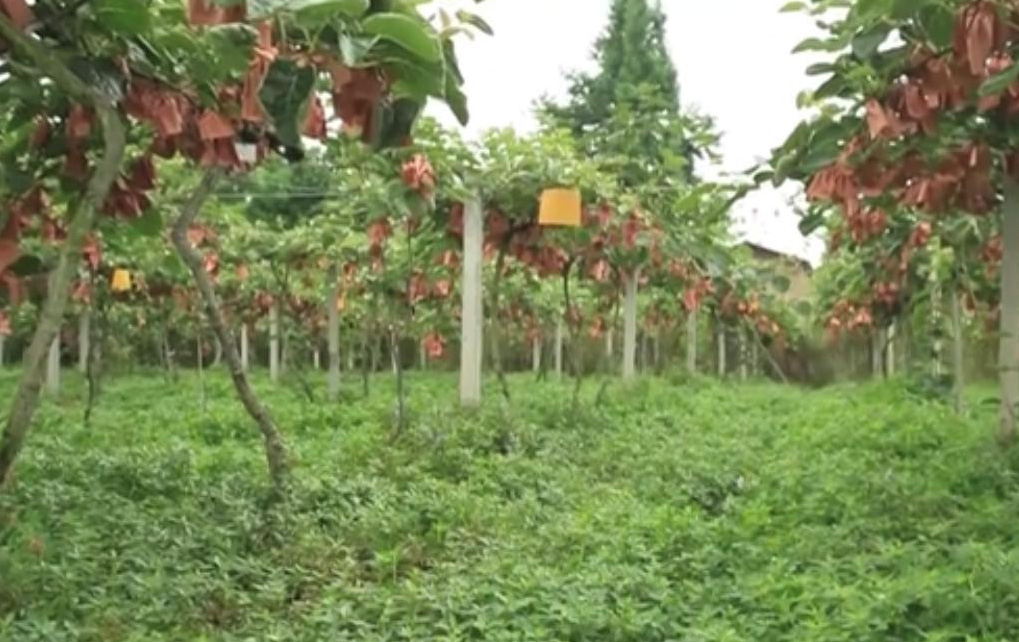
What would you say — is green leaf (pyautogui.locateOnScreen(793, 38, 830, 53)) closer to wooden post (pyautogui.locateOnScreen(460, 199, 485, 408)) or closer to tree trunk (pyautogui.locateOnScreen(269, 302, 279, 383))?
wooden post (pyautogui.locateOnScreen(460, 199, 485, 408))

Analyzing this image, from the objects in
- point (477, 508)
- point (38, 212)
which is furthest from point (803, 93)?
point (38, 212)

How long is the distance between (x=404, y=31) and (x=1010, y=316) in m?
3.48

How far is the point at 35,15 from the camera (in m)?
2.42

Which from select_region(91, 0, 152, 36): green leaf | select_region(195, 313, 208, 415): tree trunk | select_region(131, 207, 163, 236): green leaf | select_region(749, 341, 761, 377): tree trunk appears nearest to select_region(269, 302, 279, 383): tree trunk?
select_region(195, 313, 208, 415): tree trunk

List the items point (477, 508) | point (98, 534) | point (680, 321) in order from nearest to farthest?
1. point (98, 534)
2. point (477, 508)
3. point (680, 321)

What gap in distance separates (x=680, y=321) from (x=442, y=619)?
1595cm

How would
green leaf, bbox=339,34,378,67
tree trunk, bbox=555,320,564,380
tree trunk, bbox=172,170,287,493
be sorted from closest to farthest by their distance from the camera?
green leaf, bbox=339,34,378,67, tree trunk, bbox=172,170,287,493, tree trunk, bbox=555,320,564,380

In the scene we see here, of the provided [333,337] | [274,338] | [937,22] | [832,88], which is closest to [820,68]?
[832,88]

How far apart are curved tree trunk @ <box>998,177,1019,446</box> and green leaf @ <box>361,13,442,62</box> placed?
127 inches

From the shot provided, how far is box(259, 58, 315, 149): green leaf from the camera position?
7.25 ft

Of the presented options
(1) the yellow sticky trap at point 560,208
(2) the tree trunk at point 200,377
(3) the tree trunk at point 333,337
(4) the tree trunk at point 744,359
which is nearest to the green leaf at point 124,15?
(1) the yellow sticky trap at point 560,208

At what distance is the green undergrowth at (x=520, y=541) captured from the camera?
2.82 metres

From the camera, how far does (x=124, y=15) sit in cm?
229

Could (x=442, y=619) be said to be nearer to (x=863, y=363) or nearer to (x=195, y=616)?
(x=195, y=616)
